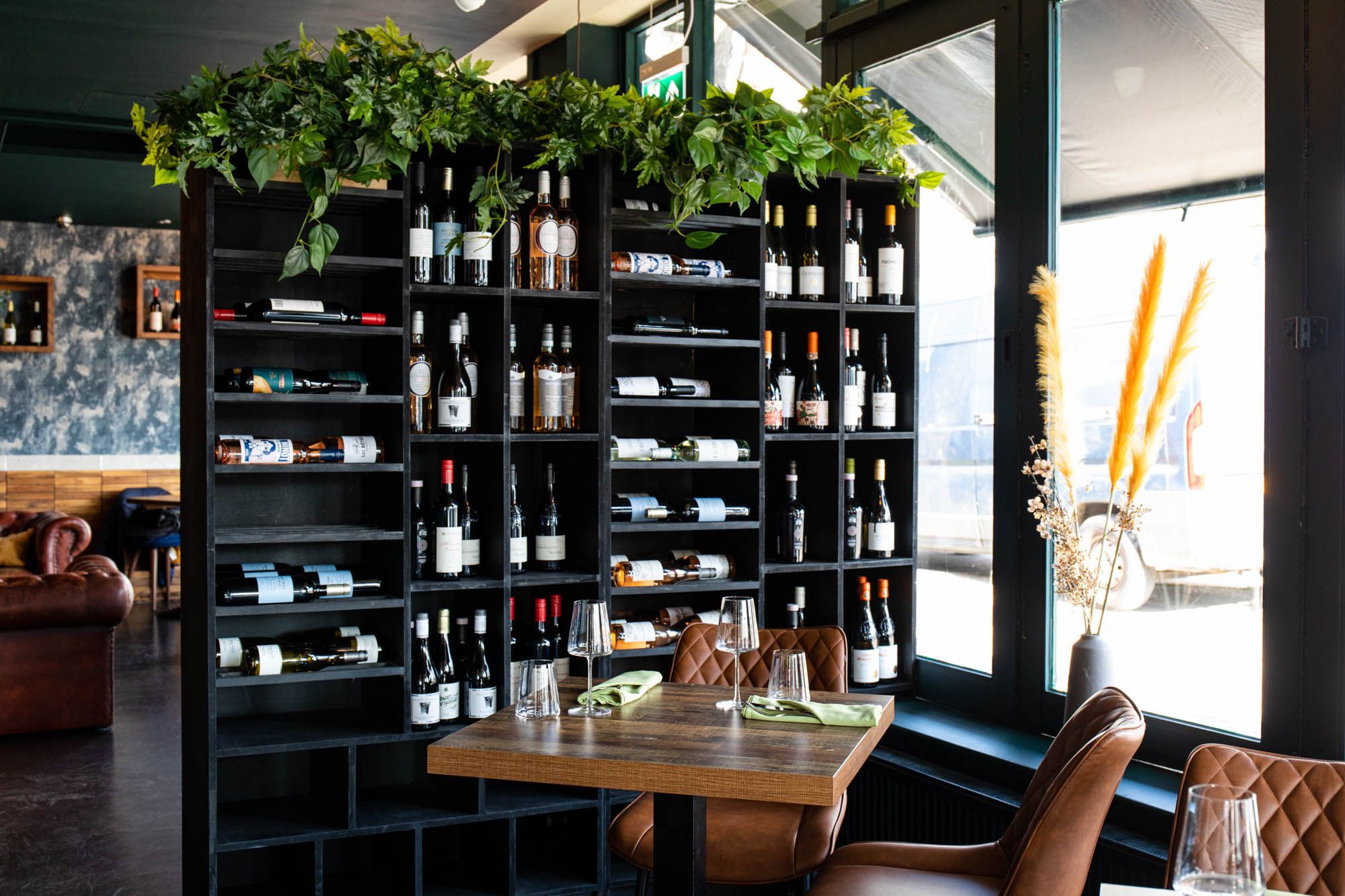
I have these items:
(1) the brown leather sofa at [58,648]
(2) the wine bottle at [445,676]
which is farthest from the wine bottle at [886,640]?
(1) the brown leather sofa at [58,648]

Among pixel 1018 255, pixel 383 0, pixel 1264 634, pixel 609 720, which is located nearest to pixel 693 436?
pixel 1018 255

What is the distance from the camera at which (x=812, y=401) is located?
3852 millimetres

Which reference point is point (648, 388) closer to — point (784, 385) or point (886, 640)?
point (784, 385)

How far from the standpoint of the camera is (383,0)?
4531 mm

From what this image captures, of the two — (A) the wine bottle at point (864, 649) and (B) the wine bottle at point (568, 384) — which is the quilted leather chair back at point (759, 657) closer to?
(A) the wine bottle at point (864, 649)

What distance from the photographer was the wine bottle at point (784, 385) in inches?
151

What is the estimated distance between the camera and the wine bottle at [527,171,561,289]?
3438 millimetres

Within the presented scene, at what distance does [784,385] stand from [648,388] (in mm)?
533

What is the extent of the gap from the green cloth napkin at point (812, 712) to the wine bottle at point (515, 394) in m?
1.26

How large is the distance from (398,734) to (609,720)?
1038mm

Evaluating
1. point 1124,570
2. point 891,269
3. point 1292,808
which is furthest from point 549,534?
point 1292,808

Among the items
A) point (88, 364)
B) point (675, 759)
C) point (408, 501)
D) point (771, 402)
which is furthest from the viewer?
point (88, 364)

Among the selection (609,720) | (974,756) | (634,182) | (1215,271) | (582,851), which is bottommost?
(582,851)

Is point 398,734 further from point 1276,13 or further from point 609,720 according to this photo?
point 1276,13
